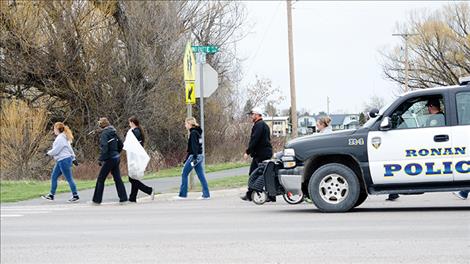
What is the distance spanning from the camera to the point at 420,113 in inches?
477

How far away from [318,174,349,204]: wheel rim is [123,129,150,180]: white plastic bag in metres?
5.07

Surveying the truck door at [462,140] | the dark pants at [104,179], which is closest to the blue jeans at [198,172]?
the dark pants at [104,179]

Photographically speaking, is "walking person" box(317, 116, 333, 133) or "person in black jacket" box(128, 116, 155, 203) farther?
"person in black jacket" box(128, 116, 155, 203)

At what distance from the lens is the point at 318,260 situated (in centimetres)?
821

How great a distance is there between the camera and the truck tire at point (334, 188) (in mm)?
12195

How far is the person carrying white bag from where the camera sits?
53.0ft

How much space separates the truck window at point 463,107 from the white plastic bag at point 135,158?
22.7 feet

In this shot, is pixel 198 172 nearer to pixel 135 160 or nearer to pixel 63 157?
pixel 135 160

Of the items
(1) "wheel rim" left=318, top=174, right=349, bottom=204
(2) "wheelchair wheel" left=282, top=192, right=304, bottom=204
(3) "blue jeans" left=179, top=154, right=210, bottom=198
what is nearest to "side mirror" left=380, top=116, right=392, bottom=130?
(1) "wheel rim" left=318, top=174, right=349, bottom=204

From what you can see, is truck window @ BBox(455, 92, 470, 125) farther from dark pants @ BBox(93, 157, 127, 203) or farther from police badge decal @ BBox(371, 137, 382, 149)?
dark pants @ BBox(93, 157, 127, 203)

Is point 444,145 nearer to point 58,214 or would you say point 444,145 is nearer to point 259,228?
point 259,228

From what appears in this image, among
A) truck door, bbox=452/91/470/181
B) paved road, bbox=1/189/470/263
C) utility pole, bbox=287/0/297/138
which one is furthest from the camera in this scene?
utility pole, bbox=287/0/297/138

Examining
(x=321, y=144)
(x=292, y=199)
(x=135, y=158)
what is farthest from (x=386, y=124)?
(x=135, y=158)

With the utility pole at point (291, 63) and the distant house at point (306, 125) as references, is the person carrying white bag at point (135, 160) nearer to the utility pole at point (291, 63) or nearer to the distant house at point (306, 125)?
the utility pole at point (291, 63)
